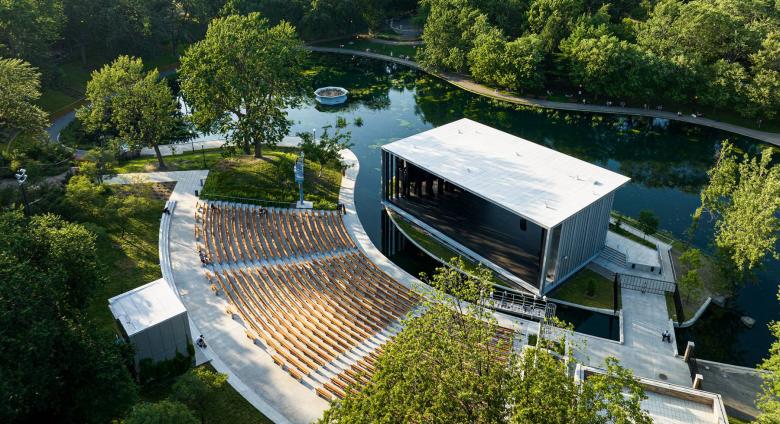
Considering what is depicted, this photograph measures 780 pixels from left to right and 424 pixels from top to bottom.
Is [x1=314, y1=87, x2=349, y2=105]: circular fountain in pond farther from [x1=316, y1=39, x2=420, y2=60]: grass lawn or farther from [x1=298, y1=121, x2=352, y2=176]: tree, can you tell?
[x1=316, y1=39, x2=420, y2=60]: grass lawn

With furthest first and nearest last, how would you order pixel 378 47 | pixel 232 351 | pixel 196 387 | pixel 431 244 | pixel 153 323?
pixel 378 47 < pixel 431 244 < pixel 232 351 < pixel 153 323 < pixel 196 387

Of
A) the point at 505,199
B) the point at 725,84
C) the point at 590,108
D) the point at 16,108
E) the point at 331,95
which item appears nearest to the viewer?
the point at 505,199

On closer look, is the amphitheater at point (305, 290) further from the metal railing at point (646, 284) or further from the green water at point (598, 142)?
the metal railing at point (646, 284)

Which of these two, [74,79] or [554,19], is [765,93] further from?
[74,79]

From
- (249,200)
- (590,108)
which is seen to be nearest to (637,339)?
(249,200)

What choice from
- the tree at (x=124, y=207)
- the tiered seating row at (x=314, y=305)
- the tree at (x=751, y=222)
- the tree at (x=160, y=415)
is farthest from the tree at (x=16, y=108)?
the tree at (x=751, y=222)

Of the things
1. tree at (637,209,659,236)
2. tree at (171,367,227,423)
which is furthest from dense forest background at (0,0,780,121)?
tree at (171,367,227,423)
